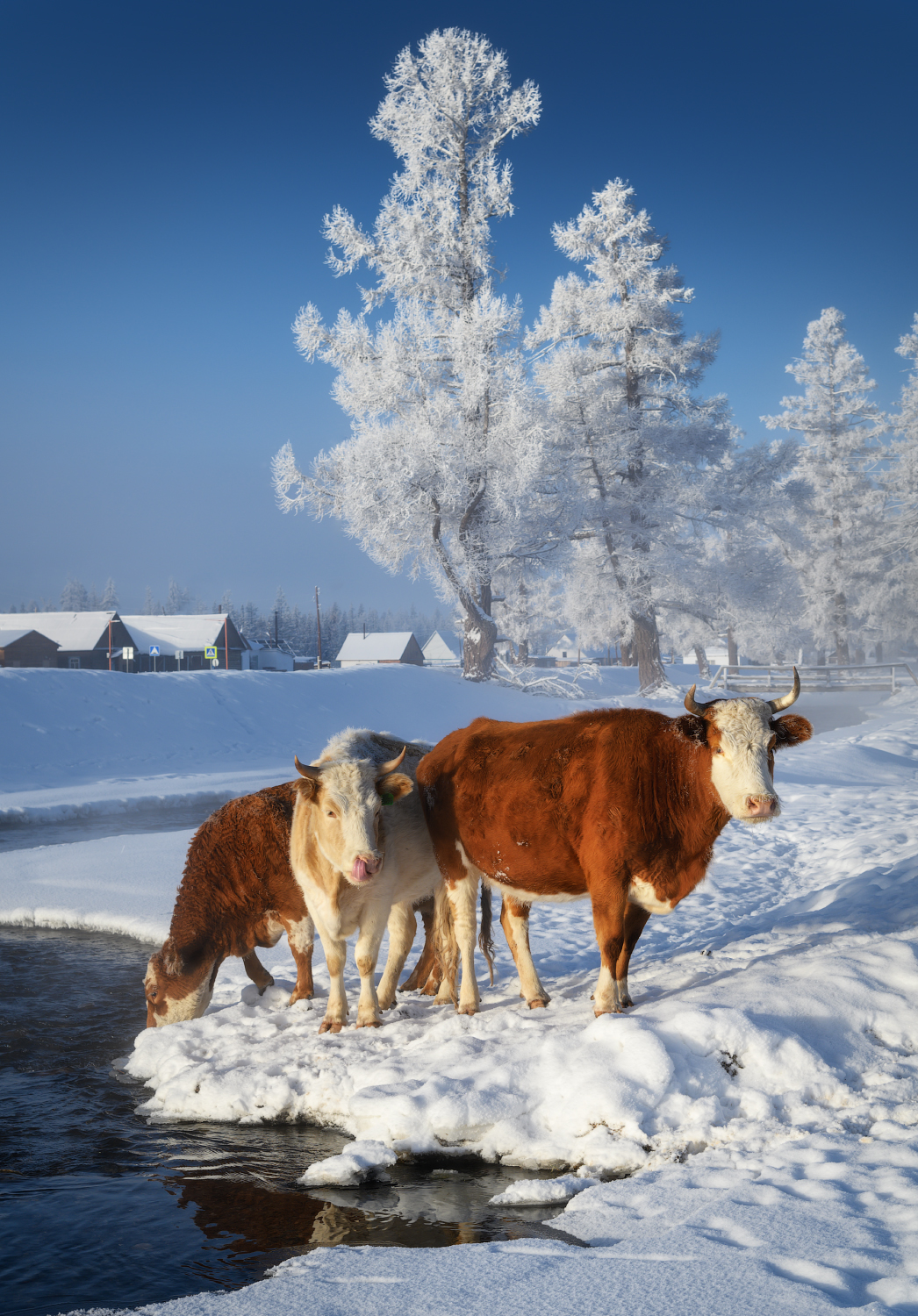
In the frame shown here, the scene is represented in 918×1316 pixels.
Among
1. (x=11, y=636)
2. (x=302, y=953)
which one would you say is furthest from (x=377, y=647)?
(x=302, y=953)

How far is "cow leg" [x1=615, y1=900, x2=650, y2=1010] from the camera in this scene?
513 centimetres

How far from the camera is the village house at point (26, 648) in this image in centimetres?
4716

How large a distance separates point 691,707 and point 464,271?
87.7 feet

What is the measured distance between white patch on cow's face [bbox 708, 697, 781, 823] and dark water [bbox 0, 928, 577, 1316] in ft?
6.48

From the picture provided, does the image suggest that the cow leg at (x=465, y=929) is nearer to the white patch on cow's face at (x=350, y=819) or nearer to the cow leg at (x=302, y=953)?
the white patch on cow's face at (x=350, y=819)

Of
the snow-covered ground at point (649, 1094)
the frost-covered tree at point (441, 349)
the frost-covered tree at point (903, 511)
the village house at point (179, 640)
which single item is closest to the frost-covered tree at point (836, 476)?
the frost-covered tree at point (903, 511)

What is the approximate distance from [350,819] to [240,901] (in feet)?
5.13

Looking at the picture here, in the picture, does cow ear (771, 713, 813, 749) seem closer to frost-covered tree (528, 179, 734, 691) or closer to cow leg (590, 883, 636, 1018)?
cow leg (590, 883, 636, 1018)

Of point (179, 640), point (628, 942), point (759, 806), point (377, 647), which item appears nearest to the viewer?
point (759, 806)

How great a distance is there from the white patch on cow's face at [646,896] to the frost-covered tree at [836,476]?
41236 mm

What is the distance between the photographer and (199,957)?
5.96 metres

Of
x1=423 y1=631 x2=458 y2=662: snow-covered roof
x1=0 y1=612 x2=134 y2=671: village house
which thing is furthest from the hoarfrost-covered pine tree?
Answer: x1=423 y1=631 x2=458 y2=662: snow-covered roof

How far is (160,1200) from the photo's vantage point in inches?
150

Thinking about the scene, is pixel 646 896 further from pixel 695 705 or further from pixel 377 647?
pixel 377 647
